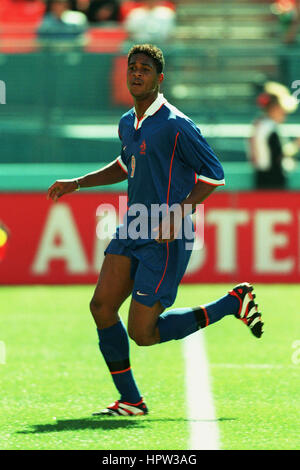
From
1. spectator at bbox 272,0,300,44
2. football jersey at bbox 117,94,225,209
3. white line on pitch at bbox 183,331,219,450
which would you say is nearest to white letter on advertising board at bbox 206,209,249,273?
spectator at bbox 272,0,300,44

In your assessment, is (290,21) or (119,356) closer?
(119,356)

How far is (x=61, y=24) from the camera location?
12828 mm

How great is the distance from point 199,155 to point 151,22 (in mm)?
8300

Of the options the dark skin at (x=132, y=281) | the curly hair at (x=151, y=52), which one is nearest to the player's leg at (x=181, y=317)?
the dark skin at (x=132, y=281)

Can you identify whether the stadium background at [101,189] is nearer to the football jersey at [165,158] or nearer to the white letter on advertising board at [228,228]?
the white letter on advertising board at [228,228]

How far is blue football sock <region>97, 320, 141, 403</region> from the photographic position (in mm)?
5254

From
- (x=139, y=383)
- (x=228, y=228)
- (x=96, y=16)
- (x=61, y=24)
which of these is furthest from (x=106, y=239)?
(x=139, y=383)

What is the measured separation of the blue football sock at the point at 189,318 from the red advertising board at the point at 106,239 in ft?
17.9

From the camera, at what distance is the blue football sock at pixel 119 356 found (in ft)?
17.2

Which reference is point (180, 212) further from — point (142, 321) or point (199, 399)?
point (199, 399)

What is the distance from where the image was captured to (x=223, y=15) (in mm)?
13539

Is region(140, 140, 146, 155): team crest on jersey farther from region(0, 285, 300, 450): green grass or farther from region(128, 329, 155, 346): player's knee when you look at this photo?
region(0, 285, 300, 450): green grass

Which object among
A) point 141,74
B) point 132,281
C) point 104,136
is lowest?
point 132,281

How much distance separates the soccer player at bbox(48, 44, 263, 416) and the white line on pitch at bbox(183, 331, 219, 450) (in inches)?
13.4
